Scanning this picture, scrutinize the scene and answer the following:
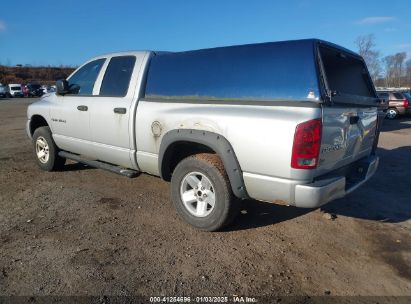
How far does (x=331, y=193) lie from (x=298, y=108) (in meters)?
0.88

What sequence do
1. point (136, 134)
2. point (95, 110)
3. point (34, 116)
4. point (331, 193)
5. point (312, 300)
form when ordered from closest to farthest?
point (312, 300) < point (331, 193) < point (136, 134) < point (95, 110) < point (34, 116)

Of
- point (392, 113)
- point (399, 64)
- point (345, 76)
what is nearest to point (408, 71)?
point (399, 64)

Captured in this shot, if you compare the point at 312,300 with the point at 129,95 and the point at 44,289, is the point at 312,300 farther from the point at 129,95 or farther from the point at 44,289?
the point at 129,95

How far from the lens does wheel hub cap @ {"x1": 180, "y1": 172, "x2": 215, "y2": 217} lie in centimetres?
417

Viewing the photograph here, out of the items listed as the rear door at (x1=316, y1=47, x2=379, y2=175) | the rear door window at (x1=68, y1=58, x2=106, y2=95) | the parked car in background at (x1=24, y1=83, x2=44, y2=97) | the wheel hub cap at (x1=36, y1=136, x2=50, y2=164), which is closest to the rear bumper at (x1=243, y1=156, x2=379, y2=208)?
the rear door at (x1=316, y1=47, x2=379, y2=175)

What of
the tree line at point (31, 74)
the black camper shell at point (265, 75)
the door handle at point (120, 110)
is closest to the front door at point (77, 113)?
the door handle at point (120, 110)

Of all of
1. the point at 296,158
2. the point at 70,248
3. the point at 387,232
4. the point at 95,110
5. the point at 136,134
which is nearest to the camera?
the point at 296,158

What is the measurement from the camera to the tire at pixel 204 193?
3.96 m

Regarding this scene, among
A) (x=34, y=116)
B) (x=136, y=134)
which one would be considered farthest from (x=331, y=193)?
(x=34, y=116)

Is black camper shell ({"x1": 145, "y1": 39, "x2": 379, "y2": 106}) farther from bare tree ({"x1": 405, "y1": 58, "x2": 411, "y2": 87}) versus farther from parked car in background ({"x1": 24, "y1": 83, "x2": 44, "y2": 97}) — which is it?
bare tree ({"x1": 405, "y1": 58, "x2": 411, "y2": 87})

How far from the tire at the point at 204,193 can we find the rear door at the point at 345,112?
0.99 metres

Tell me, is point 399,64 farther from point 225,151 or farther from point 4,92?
point 225,151

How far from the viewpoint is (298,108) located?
11.1 feet

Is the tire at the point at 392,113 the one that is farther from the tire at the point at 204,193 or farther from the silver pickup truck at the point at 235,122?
the tire at the point at 204,193
